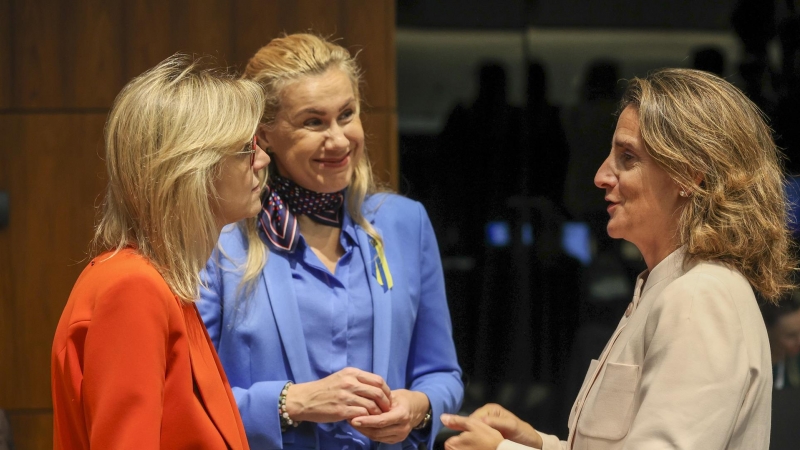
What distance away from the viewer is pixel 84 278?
1653mm

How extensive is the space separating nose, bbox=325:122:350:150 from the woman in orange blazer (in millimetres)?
653

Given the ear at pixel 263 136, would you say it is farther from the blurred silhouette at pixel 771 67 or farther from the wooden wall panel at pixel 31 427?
the blurred silhouette at pixel 771 67

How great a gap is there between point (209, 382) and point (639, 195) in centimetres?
96

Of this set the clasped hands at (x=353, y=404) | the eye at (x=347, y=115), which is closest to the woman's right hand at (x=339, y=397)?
the clasped hands at (x=353, y=404)

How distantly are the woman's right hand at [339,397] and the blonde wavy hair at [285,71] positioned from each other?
0.36m

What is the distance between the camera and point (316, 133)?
102 inches

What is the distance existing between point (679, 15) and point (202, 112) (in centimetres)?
280

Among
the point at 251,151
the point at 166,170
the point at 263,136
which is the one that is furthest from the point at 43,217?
the point at 166,170

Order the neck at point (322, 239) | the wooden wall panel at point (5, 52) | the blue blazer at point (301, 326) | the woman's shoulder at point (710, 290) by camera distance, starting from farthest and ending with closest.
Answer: the wooden wall panel at point (5, 52) < the neck at point (322, 239) < the blue blazer at point (301, 326) < the woman's shoulder at point (710, 290)

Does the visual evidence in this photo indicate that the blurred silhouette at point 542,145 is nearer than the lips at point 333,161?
No

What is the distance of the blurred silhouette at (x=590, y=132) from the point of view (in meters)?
3.90

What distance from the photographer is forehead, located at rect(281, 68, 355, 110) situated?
2.58m

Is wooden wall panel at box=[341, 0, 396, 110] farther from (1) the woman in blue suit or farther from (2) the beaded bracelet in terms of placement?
(2) the beaded bracelet

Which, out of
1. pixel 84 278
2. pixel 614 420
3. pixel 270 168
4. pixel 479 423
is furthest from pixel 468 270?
pixel 84 278
